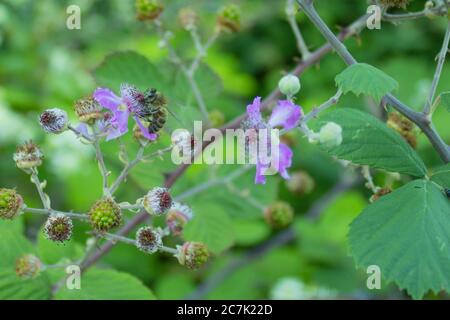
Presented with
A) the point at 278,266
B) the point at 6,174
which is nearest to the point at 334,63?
the point at 278,266

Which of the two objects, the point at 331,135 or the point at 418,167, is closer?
the point at 331,135

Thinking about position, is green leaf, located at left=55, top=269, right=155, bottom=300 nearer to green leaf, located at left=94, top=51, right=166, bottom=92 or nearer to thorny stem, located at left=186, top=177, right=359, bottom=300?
green leaf, located at left=94, top=51, right=166, bottom=92

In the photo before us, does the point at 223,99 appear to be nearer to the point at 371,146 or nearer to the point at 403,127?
the point at 403,127

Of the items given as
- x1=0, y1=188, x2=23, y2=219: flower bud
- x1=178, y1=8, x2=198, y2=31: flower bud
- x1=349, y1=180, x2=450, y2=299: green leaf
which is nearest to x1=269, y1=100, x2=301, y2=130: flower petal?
x1=349, y1=180, x2=450, y2=299: green leaf

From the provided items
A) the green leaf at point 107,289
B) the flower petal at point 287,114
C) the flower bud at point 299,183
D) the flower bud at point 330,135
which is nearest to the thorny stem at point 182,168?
the green leaf at point 107,289

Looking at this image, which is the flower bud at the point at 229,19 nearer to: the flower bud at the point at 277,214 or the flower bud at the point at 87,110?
the flower bud at the point at 277,214

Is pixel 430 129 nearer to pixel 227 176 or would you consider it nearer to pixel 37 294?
pixel 227 176
